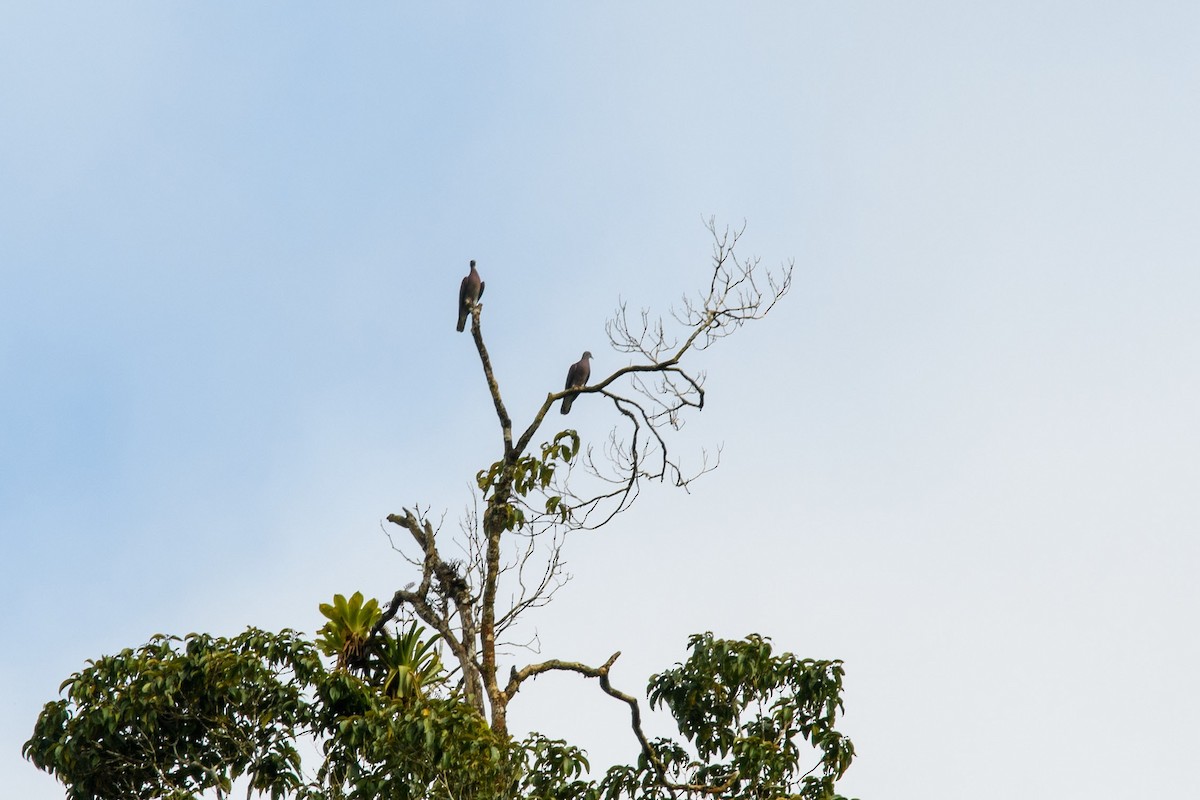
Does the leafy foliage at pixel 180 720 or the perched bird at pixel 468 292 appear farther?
the perched bird at pixel 468 292

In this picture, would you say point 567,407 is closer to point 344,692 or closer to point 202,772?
point 344,692

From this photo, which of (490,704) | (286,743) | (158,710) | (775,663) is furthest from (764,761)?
(158,710)

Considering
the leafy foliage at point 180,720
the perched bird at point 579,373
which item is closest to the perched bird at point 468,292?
the perched bird at point 579,373

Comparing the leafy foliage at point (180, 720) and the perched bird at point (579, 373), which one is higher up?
the perched bird at point (579, 373)

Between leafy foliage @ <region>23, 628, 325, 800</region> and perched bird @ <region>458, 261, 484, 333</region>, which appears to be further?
perched bird @ <region>458, 261, 484, 333</region>

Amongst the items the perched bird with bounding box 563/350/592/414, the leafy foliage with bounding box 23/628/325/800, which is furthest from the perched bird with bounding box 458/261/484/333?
the leafy foliage with bounding box 23/628/325/800

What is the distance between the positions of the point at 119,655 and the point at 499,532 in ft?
10.2

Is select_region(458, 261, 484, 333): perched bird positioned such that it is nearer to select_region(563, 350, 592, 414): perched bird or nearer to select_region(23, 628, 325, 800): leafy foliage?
select_region(563, 350, 592, 414): perched bird

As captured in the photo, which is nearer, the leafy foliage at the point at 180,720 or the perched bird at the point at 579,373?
the leafy foliage at the point at 180,720

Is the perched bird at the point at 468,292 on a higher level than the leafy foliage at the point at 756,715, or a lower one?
higher

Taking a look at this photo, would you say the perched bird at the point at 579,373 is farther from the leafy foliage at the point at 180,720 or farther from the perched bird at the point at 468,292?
the leafy foliage at the point at 180,720

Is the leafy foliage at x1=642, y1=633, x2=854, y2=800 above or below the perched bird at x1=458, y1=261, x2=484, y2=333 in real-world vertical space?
below

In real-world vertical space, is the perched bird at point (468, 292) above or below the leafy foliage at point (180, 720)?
above

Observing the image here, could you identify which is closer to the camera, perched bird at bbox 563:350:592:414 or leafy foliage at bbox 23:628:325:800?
leafy foliage at bbox 23:628:325:800
